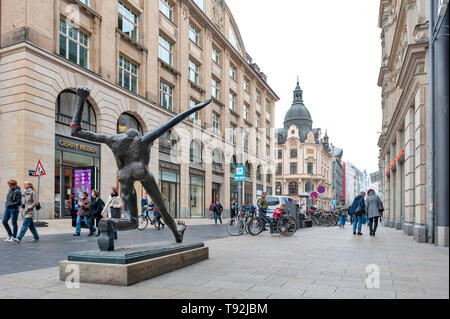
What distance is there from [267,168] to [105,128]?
31788 mm

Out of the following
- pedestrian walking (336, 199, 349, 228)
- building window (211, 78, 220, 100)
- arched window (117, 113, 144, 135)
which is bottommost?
pedestrian walking (336, 199, 349, 228)

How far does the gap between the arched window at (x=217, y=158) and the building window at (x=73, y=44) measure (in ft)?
55.4

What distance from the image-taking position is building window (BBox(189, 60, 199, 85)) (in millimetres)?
33503

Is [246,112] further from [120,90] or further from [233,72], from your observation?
[120,90]

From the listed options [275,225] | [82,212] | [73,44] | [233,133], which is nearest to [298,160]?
[233,133]

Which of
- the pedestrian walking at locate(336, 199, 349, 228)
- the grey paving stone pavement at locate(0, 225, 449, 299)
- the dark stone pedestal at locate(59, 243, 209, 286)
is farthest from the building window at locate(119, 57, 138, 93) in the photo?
the dark stone pedestal at locate(59, 243, 209, 286)

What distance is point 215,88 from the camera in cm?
3841

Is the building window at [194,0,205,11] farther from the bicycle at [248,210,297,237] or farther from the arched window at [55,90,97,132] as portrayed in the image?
the bicycle at [248,210,297,237]

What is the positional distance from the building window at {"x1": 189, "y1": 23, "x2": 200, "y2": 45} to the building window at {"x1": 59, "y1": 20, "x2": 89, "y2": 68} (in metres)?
13.2

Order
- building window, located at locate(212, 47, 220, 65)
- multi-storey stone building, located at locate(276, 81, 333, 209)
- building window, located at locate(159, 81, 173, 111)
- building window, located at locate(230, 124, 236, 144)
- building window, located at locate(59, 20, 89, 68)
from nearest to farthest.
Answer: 1. building window, located at locate(59, 20, 89, 68)
2. building window, located at locate(159, 81, 173, 111)
3. building window, located at locate(212, 47, 220, 65)
4. building window, located at locate(230, 124, 236, 144)
5. multi-storey stone building, located at locate(276, 81, 333, 209)

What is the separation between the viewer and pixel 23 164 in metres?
17.0

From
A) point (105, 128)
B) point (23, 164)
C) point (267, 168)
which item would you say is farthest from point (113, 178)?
point (267, 168)

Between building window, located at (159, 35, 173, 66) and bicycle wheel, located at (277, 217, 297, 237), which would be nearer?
bicycle wheel, located at (277, 217, 297, 237)
